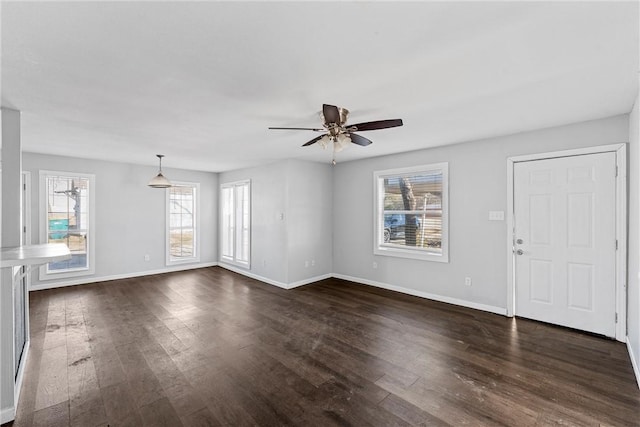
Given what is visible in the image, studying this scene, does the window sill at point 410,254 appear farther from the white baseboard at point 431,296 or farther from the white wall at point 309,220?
the white wall at point 309,220

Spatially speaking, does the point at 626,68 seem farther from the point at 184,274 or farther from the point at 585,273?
the point at 184,274

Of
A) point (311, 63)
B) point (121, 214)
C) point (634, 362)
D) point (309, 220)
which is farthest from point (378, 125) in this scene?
point (121, 214)

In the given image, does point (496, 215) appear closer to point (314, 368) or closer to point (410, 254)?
point (410, 254)

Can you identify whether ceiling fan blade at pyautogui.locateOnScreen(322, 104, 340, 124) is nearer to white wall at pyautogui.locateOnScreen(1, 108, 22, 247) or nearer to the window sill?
white wall at pyautogui.locateOnScreen(1, 108, 22, 247)

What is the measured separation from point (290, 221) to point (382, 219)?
5.65 feet

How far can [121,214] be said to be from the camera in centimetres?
588

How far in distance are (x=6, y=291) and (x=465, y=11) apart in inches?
139

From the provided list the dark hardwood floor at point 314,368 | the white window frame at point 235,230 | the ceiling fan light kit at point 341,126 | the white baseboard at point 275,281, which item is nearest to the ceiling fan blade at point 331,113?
the ceiling fan light kit at point 341,126

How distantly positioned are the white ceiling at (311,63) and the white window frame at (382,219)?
1141mm

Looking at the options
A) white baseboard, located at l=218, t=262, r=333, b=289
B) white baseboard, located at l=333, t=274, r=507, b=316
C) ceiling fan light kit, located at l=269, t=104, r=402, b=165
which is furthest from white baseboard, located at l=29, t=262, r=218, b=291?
ceiling fan light kit, located at l=269, t=104, r=402, b=165

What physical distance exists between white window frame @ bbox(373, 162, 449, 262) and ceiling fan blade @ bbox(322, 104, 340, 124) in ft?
8.47

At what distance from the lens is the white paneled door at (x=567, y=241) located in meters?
3.13

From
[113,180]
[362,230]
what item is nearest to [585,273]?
[362,230]

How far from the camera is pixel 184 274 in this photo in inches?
249
